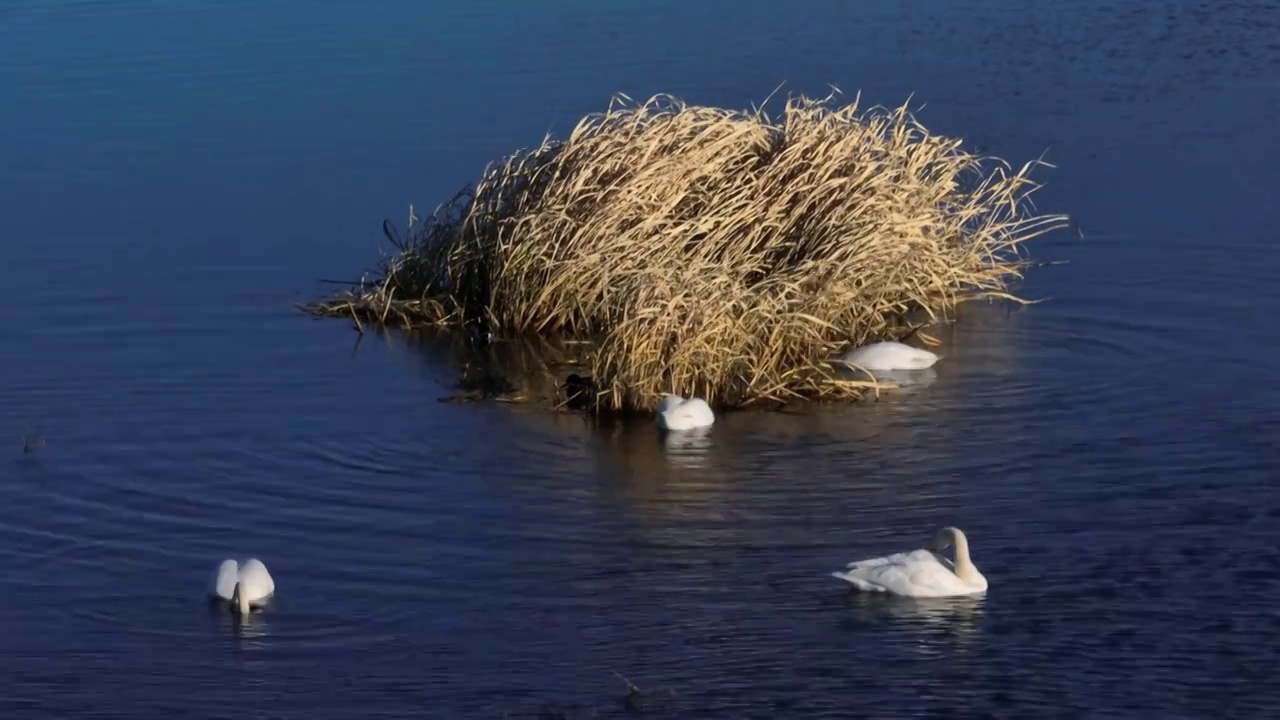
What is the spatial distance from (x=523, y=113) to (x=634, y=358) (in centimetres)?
935

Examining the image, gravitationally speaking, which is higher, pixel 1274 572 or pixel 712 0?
pixel 712 0

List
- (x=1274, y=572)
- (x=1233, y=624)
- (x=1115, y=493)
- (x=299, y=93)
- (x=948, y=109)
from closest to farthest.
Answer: (x=1233, y=624) < (x=1274, y=572) < (x=1115, y=493) < (x=948, y=109) < (x=299, y=93)

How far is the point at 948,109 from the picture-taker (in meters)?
22.4

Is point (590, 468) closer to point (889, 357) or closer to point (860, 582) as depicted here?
point (889, 357)

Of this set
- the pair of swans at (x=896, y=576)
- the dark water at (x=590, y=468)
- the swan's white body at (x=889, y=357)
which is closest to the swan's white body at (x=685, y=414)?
the dark water at (x=590, y=468)

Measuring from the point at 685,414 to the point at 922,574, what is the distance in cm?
317

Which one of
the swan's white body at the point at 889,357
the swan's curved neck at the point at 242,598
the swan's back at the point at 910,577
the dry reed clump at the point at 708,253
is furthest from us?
the swan's white body at the point at 889,357

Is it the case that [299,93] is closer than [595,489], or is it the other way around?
[595,489]

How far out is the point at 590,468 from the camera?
42.7ft

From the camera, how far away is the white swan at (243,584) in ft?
35.0

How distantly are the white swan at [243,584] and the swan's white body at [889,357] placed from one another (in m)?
5.08

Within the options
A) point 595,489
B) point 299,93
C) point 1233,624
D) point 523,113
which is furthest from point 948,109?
point 1233,624

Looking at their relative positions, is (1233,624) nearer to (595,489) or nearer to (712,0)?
(595,489)

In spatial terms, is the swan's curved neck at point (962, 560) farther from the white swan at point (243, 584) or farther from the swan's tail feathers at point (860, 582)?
the white swan at point (243, 584)
